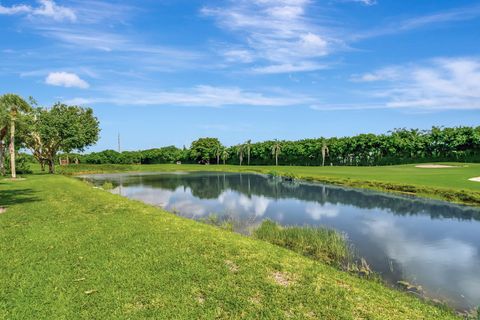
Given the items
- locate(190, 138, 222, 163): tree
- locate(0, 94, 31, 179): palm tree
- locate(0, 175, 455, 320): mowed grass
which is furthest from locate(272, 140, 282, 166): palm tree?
locate(0, 175, 455, 320): mowed grass

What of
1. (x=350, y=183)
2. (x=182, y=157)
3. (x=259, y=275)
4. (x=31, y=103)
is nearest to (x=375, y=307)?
(x=259, y=275)

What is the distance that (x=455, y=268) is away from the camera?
1471 centimetres

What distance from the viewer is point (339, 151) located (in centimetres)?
10794

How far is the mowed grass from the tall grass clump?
2.56m

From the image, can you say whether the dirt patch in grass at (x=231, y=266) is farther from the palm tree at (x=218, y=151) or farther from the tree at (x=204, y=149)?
the tree at (x=204, y=149)

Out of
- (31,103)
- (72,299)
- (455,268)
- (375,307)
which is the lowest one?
(455,268)

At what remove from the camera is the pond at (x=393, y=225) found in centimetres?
1346

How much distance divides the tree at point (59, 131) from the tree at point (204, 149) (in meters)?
78.5

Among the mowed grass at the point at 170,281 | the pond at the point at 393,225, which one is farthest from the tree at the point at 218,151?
the mowed grass at the point at 170,281

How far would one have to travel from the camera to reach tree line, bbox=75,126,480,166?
90.3m

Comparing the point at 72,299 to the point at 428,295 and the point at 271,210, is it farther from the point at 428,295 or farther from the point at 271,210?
the point at 271,210

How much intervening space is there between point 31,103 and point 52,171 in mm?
13030

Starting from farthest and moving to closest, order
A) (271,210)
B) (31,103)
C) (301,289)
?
(31,103), (271,210), (301,289)

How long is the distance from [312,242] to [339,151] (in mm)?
95175
